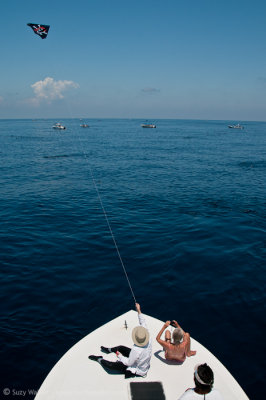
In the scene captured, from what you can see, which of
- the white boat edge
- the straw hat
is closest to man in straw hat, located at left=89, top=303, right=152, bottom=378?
the straw hat

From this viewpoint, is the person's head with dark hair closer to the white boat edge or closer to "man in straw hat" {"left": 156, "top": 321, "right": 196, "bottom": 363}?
the white boat edge

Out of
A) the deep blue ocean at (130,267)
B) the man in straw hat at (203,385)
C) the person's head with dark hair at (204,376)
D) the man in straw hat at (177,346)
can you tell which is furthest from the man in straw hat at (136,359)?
the deep blue ocean at (130,267)

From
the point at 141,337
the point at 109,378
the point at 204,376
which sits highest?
the point at 204,376

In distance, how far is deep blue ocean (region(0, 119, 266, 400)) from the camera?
9930 mm

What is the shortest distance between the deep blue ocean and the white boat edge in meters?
1.55

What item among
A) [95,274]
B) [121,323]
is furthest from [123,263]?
[121,323]

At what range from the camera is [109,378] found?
739 centimetres

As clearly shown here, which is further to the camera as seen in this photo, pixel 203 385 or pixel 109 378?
pixel 109 378

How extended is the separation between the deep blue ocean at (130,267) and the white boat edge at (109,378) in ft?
5.08

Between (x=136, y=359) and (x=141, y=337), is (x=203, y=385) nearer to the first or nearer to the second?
(x=141, y=337)

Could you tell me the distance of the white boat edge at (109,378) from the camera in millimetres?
6930

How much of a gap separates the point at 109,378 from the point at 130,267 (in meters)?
7.33

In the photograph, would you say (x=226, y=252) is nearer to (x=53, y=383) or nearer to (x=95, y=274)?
(x=95, y=274)

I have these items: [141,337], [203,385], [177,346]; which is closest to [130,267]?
[177,346]
